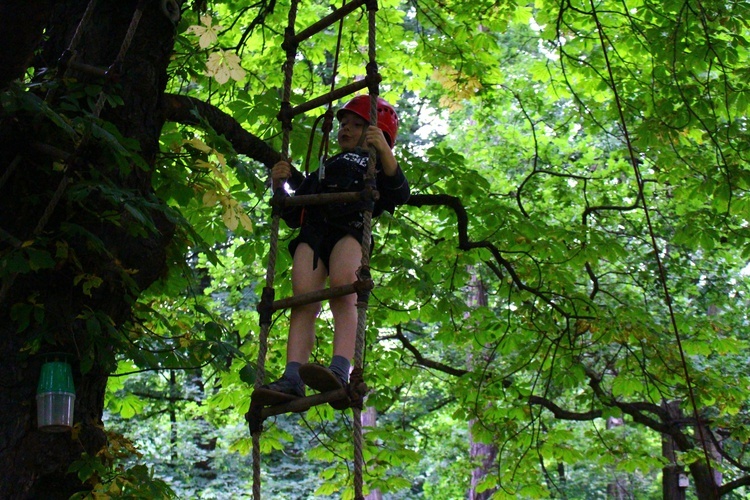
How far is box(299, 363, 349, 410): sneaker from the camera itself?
2381mm

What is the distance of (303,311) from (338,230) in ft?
1.16

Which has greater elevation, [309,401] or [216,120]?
[216,120]

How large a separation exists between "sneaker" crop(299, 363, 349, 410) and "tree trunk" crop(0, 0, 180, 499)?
0.82 metres

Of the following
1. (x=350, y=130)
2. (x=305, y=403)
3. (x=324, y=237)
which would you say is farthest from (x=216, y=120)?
(x=305, y=403)

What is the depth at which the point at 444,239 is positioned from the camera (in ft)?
20.2

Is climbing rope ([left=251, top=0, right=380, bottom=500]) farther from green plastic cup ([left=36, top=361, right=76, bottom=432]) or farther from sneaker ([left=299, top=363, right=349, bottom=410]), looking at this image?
green plastic cup ([left=36, top=361, right=76, bottom=432])

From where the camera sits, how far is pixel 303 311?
9.42 ft

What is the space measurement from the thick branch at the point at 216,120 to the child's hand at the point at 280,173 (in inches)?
27.5

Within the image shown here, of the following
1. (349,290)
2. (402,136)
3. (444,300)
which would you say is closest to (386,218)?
(444,300)

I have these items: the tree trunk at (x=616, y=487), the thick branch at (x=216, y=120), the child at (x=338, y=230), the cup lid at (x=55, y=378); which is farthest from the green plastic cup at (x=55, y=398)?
the tree trunk at (x=616, y=487)

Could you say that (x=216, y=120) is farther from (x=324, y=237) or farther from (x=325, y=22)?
(x=324, y=237)

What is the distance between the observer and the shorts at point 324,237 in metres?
2.98

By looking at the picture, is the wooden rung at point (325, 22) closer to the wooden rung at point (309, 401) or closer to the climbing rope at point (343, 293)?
the climbing rope at point (343, 293)

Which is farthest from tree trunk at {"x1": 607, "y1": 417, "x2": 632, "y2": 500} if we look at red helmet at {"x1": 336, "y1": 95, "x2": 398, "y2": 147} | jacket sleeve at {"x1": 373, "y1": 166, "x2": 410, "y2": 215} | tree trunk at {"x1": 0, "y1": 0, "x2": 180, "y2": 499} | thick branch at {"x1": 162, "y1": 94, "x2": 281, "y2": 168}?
tree trunk at {"x1": 0, "y1": 0, "x2": 180, "y2": 499}
